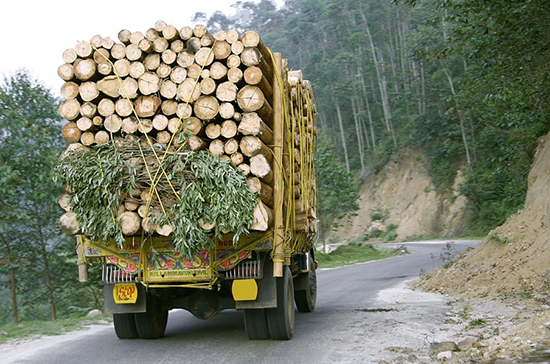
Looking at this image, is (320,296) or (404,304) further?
(320,296)

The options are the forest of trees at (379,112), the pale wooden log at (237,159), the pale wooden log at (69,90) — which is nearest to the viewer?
the pale wooden log at (237,159)

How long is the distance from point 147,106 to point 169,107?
0.25 meters

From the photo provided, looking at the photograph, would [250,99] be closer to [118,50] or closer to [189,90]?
[189,90]

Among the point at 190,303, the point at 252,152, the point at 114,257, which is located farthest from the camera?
the point at 190,303

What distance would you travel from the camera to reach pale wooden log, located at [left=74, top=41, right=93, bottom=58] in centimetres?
642

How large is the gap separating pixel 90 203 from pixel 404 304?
6453mm

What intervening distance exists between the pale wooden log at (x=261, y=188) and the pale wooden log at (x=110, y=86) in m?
1.89

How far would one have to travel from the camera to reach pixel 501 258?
11672mm

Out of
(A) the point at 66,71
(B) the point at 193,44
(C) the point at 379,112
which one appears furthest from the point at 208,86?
(C) the point at 379,112

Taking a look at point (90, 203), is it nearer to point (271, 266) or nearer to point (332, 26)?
point (271, 266)

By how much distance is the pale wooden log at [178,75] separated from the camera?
20.5 feet

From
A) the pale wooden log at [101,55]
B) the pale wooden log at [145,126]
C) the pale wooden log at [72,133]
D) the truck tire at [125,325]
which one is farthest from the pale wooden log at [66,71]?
the truck tire at [125,325]

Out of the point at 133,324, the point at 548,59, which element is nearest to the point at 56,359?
the point at 133,324

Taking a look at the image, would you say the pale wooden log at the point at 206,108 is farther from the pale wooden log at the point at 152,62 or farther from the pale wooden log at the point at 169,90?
the pale wooden log at the point at 152,62
